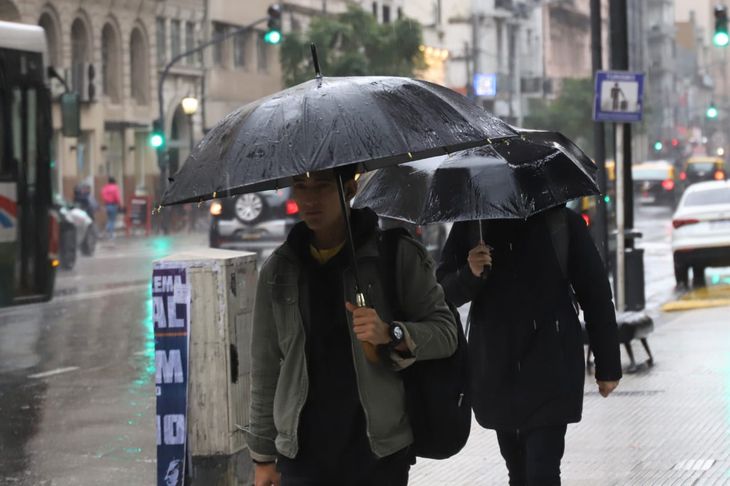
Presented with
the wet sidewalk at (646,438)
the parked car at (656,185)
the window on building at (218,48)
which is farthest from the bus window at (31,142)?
the parked car at (656,185)

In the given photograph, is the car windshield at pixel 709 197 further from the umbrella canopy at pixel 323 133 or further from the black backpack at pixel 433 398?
the black backpack at pixel 433 398

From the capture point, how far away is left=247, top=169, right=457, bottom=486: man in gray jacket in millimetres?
4086

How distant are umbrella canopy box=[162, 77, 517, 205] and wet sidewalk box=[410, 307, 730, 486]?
11.8 ft

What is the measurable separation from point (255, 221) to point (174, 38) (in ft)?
97.0

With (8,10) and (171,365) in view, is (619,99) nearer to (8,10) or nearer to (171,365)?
(171,365)

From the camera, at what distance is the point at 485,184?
591cm

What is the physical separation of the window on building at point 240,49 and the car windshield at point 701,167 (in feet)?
61.5

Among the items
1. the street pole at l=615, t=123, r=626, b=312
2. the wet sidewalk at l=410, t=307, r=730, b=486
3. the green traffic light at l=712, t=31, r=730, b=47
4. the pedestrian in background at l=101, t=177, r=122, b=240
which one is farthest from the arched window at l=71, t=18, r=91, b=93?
the wet sidewalk at l=410, t=307, r=730, b=486

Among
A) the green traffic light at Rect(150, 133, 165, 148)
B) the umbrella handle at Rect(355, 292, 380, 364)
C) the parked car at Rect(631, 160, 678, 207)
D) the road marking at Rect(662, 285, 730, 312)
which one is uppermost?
the green traffic light at Rect(150, 133, 165, 148)

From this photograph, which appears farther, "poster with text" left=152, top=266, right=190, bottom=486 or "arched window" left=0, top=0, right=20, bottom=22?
"arched window" left=0, top=0, right=20, bottom=22

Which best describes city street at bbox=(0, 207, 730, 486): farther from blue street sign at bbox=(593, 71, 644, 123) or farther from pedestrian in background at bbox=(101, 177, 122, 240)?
pedestrian in background at bbox=(101, 177, 122, 240)

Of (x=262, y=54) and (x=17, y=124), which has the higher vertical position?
(x=262, y=54)

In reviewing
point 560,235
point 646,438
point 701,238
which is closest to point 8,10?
point 701,238

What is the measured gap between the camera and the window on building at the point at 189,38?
2222 inches
